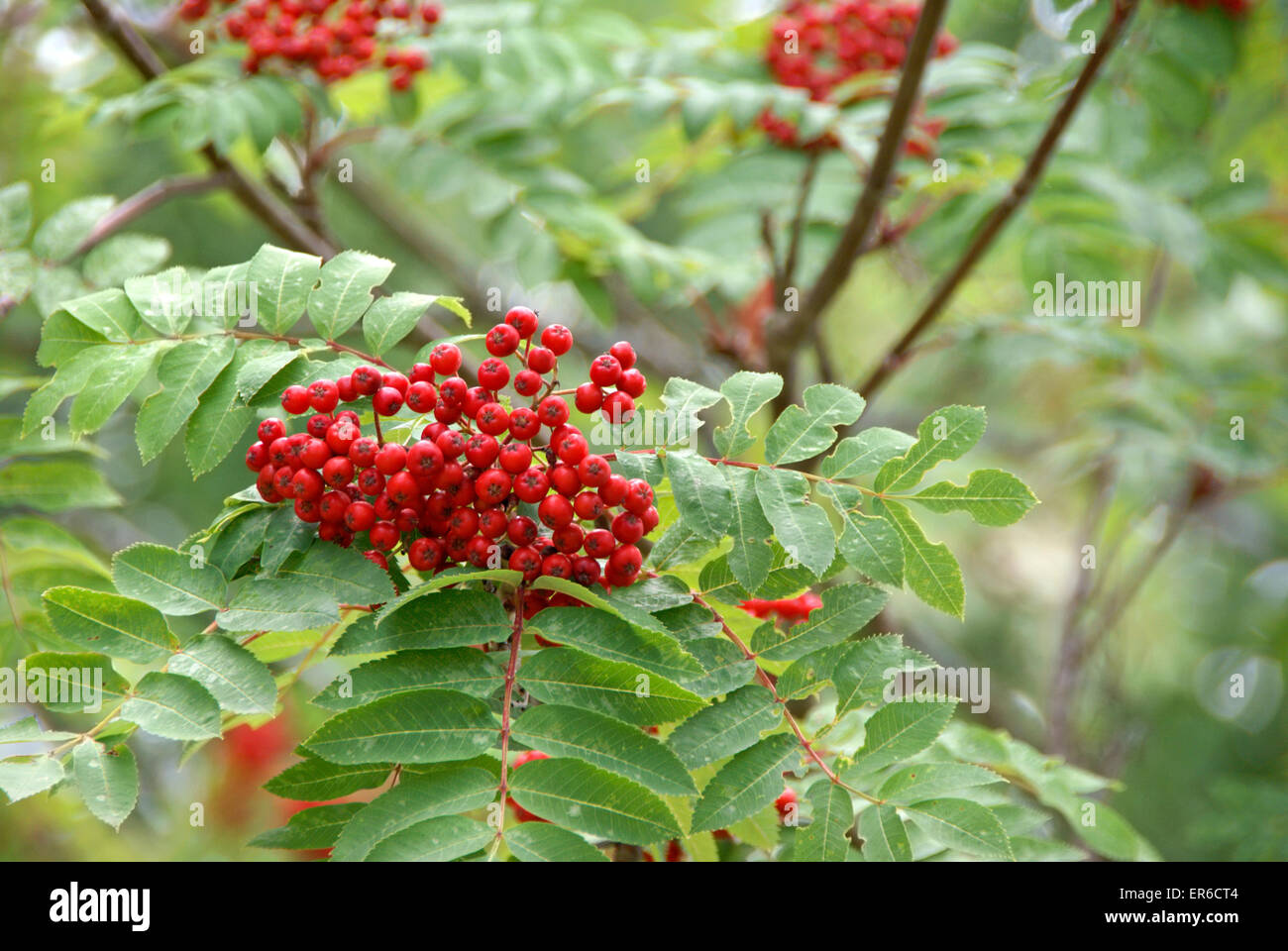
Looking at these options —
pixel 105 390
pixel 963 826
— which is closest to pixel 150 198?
pixel 105 390

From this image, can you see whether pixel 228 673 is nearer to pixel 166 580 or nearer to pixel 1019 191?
pixel 166 580

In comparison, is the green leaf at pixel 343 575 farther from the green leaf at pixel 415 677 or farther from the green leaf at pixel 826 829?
the green leaf at pixel 826 829

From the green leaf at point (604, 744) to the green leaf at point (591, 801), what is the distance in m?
0.01

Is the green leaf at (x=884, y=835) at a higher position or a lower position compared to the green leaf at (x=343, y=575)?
lower

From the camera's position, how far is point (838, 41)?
362 cm

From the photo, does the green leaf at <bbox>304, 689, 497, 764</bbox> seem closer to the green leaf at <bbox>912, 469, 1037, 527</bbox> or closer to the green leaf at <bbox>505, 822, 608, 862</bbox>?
the green leaf at <bbox>505, 822, 608, 862</bbox>

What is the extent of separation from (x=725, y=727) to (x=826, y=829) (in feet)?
0.63

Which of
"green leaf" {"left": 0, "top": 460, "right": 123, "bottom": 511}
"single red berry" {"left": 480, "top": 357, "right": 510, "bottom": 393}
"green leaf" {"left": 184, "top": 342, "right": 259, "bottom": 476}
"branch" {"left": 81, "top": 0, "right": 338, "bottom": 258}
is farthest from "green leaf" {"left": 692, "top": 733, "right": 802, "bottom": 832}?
"branch" {"left": 81, "top": 0, "right": 338, "bottom": 258}

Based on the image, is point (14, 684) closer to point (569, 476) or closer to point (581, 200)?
point (569, 476)

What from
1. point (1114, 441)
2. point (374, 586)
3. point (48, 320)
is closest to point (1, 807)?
point (48, 320)

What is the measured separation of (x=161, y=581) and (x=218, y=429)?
0.24 metres

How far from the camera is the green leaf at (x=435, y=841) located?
4.33 feet

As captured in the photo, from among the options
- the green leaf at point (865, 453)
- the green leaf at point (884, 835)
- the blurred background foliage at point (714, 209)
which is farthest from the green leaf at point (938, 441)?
the blurred background foliage at point (714, 209)

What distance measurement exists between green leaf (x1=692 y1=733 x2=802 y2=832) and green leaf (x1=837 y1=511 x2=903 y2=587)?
27 cm
